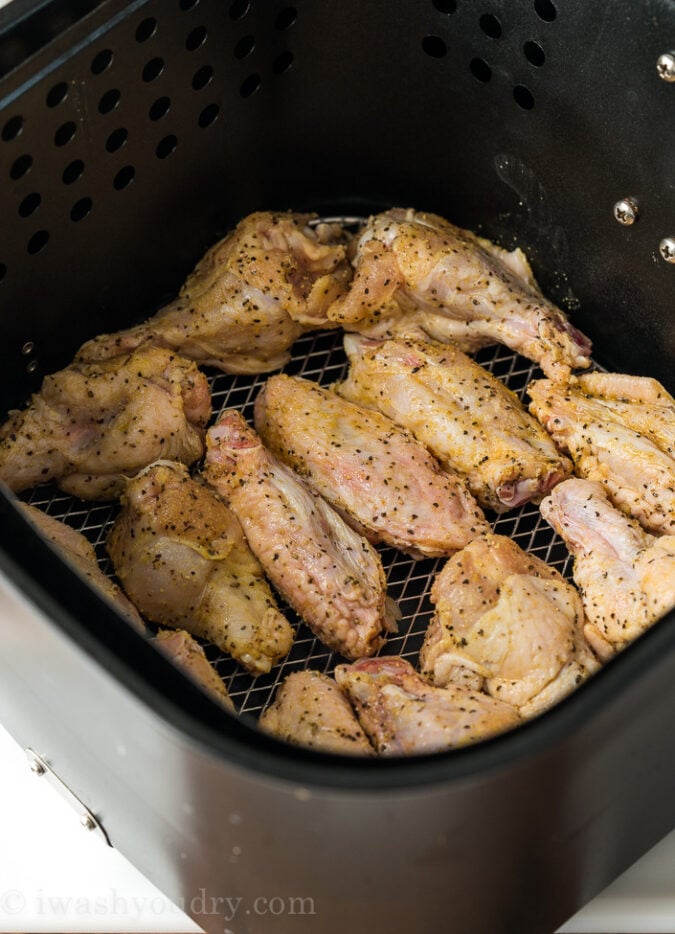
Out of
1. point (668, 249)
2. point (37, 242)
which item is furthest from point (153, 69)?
point (668, 249)

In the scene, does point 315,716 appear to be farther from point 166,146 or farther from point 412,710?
point 166,146

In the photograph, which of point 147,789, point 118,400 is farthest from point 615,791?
point 118,400

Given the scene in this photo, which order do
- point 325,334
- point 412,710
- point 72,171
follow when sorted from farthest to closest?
point 325,334 < point 72,171 < point 412,710

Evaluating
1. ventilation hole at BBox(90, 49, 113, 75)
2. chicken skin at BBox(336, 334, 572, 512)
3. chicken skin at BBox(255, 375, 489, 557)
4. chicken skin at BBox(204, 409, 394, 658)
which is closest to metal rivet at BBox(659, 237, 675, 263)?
chicken skin at BBox(336, 334, 572, 512)

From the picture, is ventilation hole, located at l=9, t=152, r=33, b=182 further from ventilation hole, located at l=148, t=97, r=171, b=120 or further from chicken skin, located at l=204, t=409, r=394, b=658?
chicken skin, located at l=204, t=409, r=394, b=658

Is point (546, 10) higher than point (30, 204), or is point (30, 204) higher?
point (30, 204)

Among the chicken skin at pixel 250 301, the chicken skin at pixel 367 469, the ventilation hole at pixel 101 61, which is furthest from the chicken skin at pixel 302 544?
the ventilation hole at pixel 101 61
